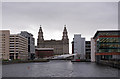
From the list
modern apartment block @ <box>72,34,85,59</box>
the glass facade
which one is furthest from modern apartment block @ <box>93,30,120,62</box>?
modern apartment block @ <box>72,34,85,59</box>

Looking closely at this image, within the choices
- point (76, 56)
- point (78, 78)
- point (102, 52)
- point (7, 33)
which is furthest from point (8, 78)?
point (76, 56)

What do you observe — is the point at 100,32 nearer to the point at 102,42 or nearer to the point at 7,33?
the point at 102,42

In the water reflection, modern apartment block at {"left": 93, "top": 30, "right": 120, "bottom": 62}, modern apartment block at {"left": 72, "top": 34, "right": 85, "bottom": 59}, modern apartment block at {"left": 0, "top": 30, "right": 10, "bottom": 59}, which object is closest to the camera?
the water reflection

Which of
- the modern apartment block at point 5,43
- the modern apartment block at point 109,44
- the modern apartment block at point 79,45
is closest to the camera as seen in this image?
the modern apartment block at point 109,44

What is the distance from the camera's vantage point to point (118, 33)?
101 metres

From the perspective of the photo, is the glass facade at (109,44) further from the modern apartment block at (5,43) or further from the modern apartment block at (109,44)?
the modern apartment block at (5,43)

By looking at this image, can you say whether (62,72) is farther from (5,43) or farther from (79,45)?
(79,45)

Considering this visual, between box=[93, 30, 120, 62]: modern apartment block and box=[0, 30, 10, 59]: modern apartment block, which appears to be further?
box=[0, 30, 10, 59]: modern apartment block

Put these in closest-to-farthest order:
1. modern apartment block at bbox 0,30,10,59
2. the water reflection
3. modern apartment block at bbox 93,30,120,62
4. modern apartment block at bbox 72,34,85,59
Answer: the water reflection → modern apartment block at bbox 93,30,120,62 → modern apartment block at bbox 0,30,10,59 → modern apartment block at bbox 72,34,85,59

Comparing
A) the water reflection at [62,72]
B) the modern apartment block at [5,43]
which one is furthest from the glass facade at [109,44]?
the modern apartment block at [5,43]

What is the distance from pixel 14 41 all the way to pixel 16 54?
37.8 ft

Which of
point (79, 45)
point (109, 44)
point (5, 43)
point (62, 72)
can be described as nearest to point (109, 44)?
point (109, 44)

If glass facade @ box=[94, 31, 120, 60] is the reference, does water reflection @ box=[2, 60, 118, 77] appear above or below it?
below

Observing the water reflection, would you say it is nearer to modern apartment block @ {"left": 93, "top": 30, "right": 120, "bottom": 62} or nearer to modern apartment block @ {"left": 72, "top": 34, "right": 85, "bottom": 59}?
modern apartment block @ {"left": 93, "top": 30, "right": 120, "bottom": 62}
